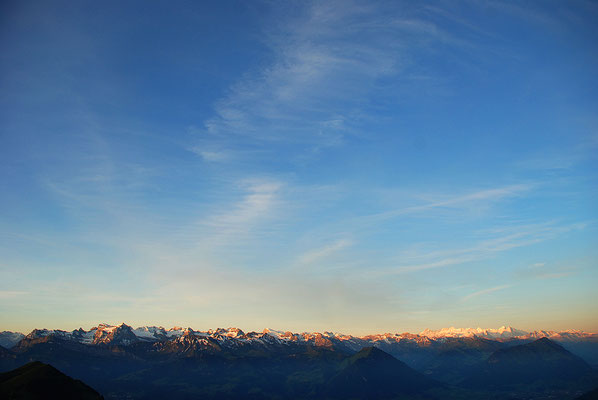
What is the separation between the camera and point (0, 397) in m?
175

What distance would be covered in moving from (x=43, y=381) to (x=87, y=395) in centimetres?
2326

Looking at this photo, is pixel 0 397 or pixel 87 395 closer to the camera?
pixel 0 397

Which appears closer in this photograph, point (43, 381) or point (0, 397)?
point (0, 397)

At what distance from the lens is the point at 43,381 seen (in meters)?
190

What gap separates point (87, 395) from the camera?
189 meters

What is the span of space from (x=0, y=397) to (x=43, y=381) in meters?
17.9

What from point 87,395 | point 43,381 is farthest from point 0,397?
point 87,395

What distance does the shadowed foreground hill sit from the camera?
179 metres

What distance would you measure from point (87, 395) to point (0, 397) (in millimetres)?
35696

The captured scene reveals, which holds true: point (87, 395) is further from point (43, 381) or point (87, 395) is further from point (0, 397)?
point (0, 397)

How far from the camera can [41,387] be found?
7298 inches

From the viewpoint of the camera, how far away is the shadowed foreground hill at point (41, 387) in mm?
178875
